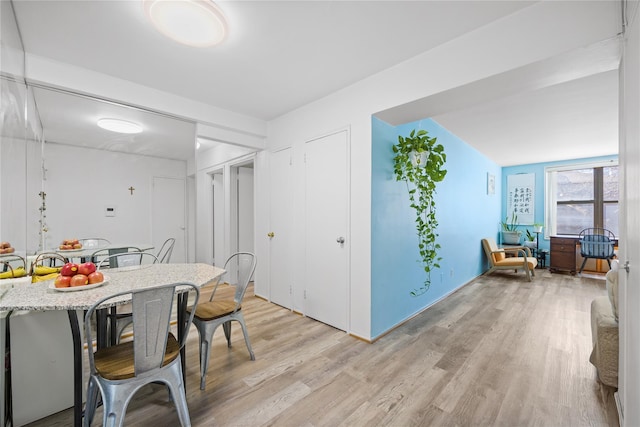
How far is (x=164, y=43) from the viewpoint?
202 cm

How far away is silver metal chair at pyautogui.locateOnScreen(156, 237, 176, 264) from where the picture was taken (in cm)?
284

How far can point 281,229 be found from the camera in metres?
3.47

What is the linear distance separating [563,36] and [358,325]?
2620 millimetres

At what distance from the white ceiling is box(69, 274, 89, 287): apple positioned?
5.32ft

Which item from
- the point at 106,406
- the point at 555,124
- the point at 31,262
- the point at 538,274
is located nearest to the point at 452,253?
the point at 555,124

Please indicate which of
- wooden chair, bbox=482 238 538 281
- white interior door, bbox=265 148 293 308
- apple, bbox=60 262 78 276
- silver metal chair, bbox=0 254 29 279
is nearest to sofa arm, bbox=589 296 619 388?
white interior door, bbox=265 148 293 308

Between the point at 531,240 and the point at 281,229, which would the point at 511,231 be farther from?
the point at 281,229

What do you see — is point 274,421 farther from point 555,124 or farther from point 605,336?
point 555,124

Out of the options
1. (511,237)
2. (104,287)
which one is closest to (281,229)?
(104,287)

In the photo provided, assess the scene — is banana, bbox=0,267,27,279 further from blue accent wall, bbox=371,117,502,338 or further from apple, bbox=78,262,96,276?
blue accent wall, bbox=371,117,502,338

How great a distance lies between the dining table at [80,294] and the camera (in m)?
1.18

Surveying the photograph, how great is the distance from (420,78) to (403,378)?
2.36 meters

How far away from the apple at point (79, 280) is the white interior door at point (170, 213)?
1.49 metres

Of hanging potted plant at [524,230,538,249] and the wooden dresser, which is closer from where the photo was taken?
the wooden dresser
